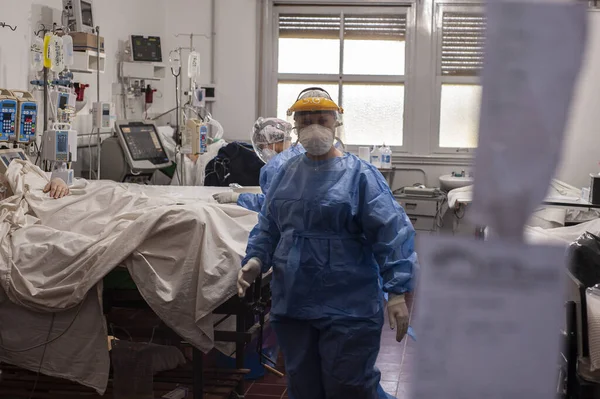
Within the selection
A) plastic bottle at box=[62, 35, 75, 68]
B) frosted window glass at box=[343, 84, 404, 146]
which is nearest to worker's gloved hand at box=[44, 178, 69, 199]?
plastic bottle at box=[62, 35, 75, 68]

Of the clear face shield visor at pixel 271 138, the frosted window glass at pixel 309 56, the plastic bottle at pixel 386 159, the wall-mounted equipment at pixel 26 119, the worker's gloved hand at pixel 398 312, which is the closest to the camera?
the worker's gloved hand at pixel 398 312

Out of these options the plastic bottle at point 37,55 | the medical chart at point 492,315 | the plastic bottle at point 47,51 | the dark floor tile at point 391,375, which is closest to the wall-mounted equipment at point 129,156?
the plastic bottle at point 37,55

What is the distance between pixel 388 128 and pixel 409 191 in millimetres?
1025

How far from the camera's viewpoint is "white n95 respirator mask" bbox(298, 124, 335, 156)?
259 centimetres

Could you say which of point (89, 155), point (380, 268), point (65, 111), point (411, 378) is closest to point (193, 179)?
point (89, 155)

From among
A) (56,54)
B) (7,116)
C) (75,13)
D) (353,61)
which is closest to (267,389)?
(7,116)

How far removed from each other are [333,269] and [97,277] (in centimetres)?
107

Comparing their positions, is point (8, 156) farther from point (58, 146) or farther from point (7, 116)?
point (58, 146)

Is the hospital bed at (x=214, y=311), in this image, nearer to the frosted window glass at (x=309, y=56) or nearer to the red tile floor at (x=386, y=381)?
the red tile floor at (x=386, y=381)

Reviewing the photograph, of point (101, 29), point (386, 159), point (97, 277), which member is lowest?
point (97, 277)

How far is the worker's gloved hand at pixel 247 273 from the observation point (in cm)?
258

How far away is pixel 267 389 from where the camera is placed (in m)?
3.87

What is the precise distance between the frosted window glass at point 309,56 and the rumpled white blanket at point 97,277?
4624 millimetres

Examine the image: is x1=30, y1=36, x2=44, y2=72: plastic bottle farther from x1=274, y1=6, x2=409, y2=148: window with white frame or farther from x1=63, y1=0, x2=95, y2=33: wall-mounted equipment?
x1=274, y1=6, x2=409, y2=148: window with white frame
